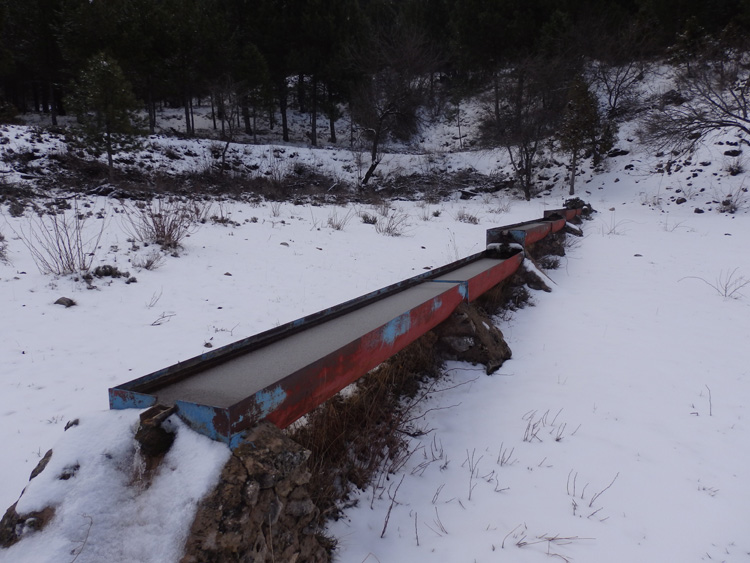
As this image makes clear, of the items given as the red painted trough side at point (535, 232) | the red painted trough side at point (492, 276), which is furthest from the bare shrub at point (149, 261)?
the red painted trough side at point (535, 232)

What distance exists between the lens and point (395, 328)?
2213 millimetres

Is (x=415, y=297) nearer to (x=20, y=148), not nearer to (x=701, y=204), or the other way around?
(x=701, y=204)

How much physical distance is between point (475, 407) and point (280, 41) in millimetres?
26551

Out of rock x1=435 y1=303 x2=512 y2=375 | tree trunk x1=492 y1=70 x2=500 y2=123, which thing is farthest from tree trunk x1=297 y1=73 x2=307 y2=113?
rock x1=435 y1=303 x2=512 y2=375

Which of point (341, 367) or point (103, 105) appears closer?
point (341, 367)

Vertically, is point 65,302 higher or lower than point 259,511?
higher

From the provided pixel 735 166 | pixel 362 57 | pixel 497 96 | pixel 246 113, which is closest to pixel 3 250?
pixel 735 166

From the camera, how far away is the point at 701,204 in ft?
39.2

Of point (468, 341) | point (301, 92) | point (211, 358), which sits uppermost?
point (301, 92)

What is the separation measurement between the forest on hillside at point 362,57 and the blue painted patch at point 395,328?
50.1 ft

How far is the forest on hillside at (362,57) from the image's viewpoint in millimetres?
15898

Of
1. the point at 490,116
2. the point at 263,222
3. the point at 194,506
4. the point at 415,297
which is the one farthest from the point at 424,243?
the point at 490,116

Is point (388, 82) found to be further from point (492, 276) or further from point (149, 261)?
point (492, 276)

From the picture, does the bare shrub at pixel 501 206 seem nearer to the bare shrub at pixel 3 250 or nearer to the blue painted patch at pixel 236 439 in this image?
the bare shrub at pixel 3 250
